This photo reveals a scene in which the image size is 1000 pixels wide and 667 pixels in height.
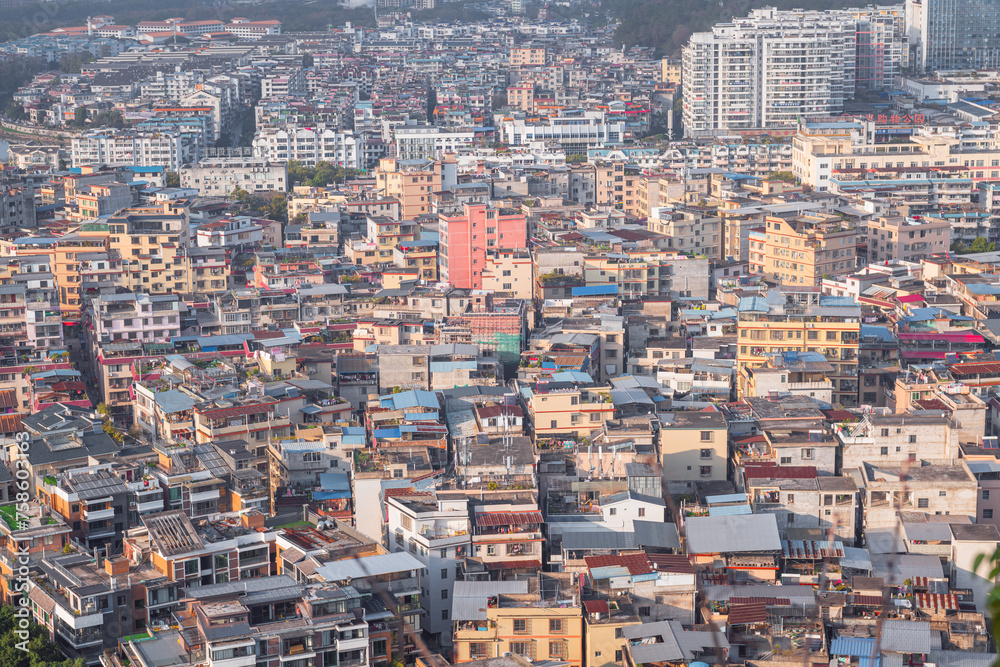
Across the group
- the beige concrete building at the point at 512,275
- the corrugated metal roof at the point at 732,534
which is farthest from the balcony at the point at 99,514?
the beige concrete building at the point at 512,275

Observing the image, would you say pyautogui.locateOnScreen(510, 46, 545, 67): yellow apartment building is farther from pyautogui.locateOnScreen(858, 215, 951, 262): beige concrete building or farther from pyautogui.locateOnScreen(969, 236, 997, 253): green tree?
pyautogui.locateOnScreen(858, 215, 951, 262): beige concrete building

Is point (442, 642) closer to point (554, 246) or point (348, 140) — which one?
point (554, 246)

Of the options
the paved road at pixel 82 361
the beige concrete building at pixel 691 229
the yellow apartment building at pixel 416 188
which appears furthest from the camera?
the yellow apartment building at pixel 416 188

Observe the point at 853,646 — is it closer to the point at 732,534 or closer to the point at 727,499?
the point at 732,534

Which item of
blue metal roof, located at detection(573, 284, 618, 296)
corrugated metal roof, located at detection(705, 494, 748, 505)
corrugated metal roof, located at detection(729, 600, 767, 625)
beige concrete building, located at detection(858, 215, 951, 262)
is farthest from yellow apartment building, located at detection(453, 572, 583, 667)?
beige concrete building, located at detection(858, 215, 951, 262)

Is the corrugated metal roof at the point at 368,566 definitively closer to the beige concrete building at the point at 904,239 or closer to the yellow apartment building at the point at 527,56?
the beige concrete building at the point at 904,239

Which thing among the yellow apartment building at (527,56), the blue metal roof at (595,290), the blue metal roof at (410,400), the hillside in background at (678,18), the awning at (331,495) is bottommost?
the awning at (331,495)

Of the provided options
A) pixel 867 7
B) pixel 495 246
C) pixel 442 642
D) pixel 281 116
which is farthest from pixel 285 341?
pixel 867 7
